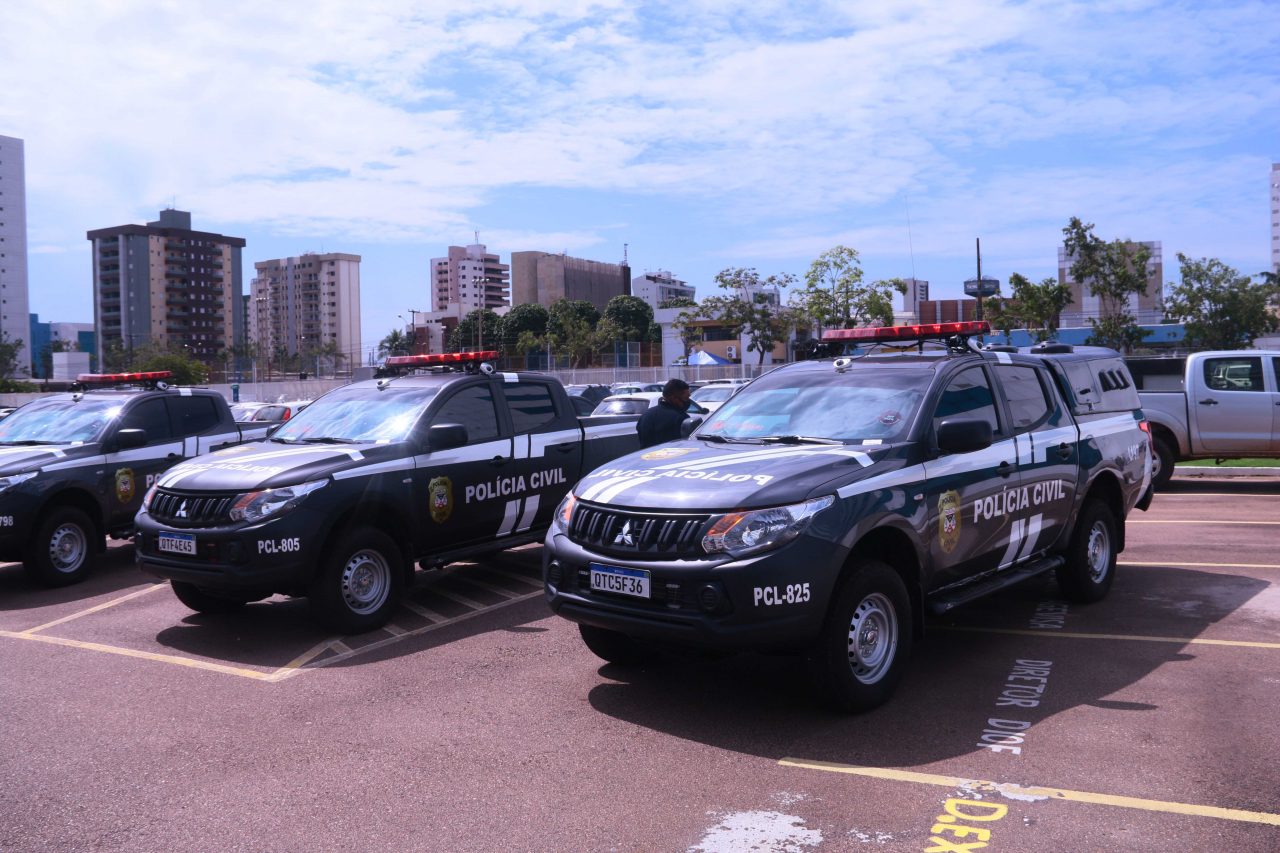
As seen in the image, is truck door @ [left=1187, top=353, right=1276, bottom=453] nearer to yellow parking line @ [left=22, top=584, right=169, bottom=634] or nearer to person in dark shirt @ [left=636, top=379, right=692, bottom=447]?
person in dark shirt @ [left=636, top=379, right=692, bottom=447]

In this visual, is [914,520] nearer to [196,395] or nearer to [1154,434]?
[196,395]

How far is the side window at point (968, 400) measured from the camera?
21.1 feet

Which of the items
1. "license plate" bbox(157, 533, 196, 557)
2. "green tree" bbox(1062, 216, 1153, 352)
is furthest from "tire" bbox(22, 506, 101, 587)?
"green tree" bbox(1062, 216, 1153, 352)

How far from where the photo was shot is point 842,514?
5320 millimetres

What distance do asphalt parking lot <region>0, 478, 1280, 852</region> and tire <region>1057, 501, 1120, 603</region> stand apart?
167mm

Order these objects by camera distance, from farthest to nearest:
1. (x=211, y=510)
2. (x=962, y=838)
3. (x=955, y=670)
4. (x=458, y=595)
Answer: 1. (x=458, y=595)
2. (x=211, y=510)
3. (x=955, y=670)
4. (x=962, y=838)

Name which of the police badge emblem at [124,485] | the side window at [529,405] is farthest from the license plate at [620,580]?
the police badge emblem at [124,485]

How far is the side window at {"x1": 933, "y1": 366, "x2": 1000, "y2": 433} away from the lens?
6443 mm

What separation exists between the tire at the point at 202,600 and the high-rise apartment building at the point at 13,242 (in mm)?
150852

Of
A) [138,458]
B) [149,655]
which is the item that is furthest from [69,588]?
[149,655]

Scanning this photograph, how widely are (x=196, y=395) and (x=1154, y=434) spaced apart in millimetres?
12494

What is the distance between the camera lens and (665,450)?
6418 millimetres

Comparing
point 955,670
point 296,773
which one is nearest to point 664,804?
point 296,773

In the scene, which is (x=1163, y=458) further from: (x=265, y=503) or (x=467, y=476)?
(x=265, y=503)
